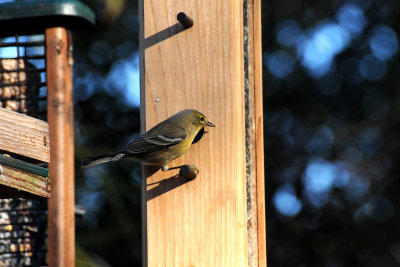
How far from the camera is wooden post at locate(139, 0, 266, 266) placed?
3027mm

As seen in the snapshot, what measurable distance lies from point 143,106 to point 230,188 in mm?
585

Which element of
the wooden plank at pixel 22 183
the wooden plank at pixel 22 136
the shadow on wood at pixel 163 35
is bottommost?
the wooden plank at pixel 22 183

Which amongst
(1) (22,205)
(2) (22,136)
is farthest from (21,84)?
(2) (22,136)

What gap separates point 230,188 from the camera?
3.02 metres

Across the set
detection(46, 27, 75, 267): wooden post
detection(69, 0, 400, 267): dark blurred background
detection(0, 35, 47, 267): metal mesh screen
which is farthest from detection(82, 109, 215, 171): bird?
detection(69, 0, 400, 267): dark blurred background

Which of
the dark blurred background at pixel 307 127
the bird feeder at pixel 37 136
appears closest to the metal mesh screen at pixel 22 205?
the bird feeder at pixel 37 136

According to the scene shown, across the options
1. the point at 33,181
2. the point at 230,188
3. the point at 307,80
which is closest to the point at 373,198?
the point at 307,80

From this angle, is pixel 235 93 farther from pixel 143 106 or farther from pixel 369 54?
pixel 369 54

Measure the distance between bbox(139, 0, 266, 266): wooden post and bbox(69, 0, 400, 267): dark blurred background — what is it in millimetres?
3508

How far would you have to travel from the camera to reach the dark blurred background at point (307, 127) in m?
6.78

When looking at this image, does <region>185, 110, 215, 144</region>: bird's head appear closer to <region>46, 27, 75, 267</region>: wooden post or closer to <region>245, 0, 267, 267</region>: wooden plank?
<region>245, 0, 267, 267</region>: wooden plank

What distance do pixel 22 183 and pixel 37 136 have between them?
A: 199 millimetres

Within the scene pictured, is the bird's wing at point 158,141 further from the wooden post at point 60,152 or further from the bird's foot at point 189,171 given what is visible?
the wooden post at point 60,152

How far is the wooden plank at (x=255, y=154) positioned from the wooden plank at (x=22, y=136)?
1.09 m
